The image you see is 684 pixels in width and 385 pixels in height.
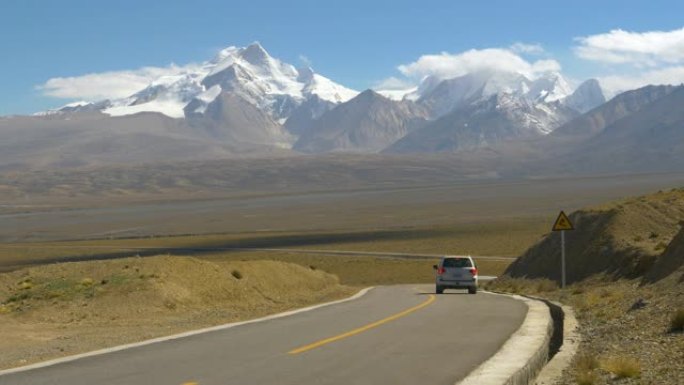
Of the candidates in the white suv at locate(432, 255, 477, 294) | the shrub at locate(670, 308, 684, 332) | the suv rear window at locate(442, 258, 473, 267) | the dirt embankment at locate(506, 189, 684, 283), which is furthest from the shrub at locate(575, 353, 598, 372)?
the suv rear window at locate(442, 258, 473, 267)

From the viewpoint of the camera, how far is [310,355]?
15383 mm

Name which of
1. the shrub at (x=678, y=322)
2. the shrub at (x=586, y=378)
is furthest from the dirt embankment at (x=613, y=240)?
the shrub at (x=586, y=378)

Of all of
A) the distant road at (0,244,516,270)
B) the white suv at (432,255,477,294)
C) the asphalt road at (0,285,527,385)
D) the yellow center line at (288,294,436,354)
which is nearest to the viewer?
the asphalt road at (0,285,527,385)

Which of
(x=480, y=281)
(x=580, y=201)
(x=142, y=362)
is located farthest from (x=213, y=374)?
(x=580, y=201)

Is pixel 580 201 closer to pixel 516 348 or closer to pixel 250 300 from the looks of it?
pixel 250 300

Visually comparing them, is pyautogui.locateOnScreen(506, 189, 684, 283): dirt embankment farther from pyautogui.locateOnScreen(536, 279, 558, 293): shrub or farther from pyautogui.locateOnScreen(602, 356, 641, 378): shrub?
pyautogui.locateOnScreen(602, 356, 641, 378): shrub

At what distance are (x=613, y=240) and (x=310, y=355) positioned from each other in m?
30.7

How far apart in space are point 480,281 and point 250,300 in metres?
26.4

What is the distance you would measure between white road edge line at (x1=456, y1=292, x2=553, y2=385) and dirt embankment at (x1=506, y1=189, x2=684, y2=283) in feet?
55.9

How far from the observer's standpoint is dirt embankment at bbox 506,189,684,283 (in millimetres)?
39291

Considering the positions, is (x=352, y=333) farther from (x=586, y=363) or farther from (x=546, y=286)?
(x=546, y=286)

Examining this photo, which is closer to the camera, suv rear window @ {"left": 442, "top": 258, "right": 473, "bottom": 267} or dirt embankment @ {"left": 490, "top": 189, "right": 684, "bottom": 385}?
dirt embankment @ {"left": 490, "top": 189, "right": 684, "bottom": 385}

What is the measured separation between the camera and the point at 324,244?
107125 millimetres

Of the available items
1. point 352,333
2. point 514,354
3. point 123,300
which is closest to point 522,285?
point 123,300
